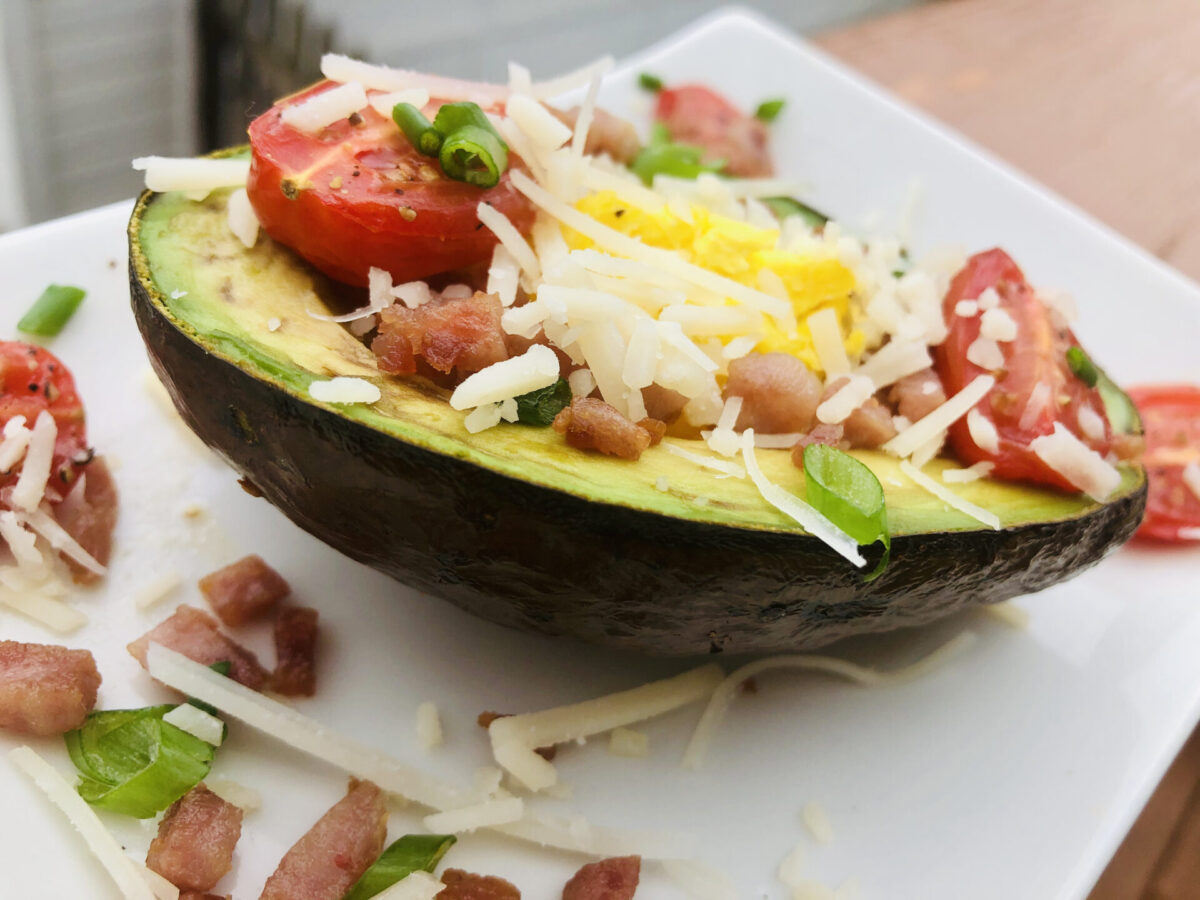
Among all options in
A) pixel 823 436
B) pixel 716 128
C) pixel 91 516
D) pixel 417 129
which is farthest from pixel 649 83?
pixel 91 516

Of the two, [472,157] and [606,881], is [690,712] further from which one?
[472,157]

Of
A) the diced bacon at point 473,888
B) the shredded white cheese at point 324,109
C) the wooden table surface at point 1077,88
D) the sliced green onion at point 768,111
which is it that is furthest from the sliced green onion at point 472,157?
the wooden table surface at point 1077,88

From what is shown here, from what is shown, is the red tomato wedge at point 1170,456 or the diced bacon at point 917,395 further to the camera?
the red tomato wedge at point 1170,456

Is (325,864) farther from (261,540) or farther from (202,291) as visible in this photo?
(202,291)

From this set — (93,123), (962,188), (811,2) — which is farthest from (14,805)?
(811,2)

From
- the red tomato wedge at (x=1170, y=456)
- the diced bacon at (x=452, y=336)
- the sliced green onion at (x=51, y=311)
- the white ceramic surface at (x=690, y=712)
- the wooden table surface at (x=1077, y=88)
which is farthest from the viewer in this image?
the wooden table surface at (x=1077, y=88)

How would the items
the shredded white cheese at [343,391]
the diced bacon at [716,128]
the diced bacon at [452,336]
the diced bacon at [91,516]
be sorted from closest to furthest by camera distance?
1. the shredded white cheese at [343,391]
2. the diced bacon at [452,336]
3. the diced bacon at [91,516]
4. the diced bacon at [716,128]

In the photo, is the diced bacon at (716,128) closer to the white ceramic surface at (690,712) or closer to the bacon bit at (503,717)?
the white ceramic surface at (690,712)
